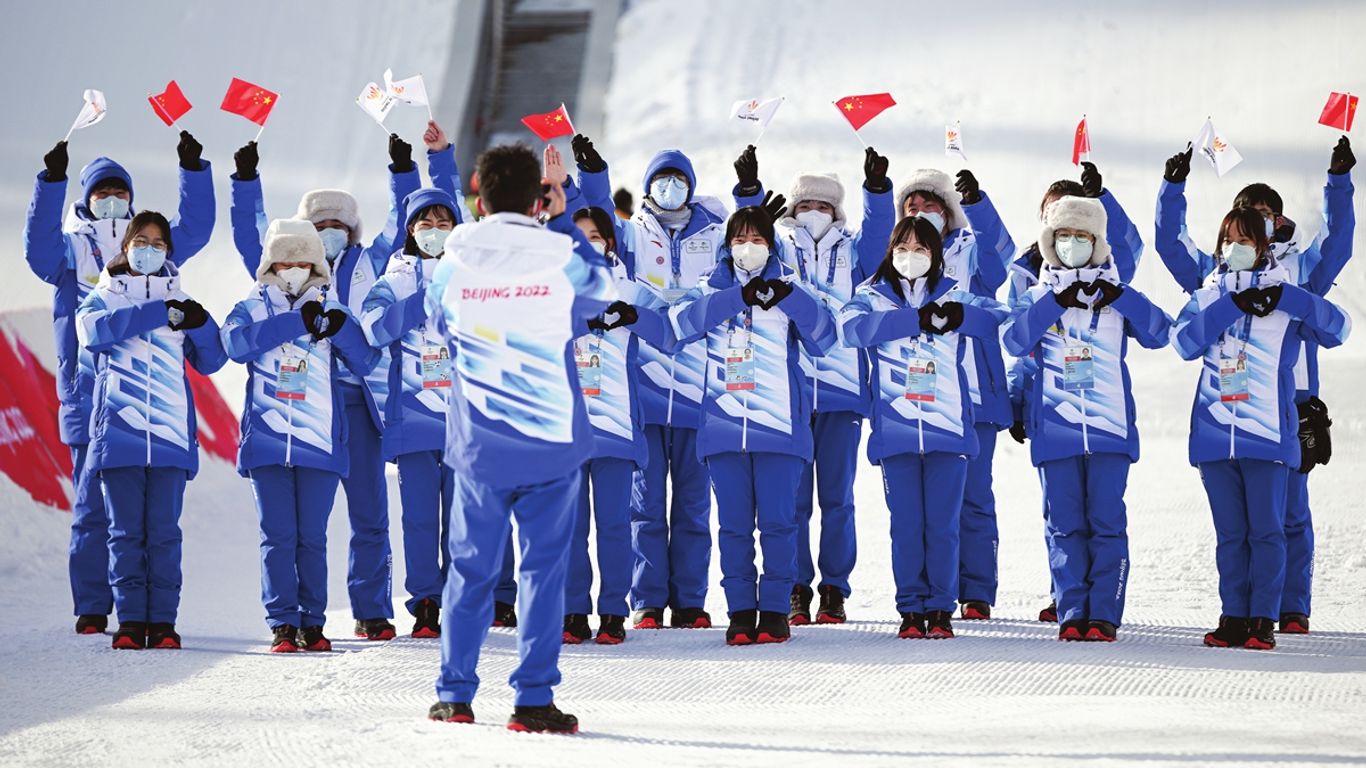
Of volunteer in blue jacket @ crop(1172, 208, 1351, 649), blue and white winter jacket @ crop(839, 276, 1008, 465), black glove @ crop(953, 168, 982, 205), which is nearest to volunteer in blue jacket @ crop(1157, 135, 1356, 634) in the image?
volunteer in blue jacket @ crop(1172, 208, 1351, 649)

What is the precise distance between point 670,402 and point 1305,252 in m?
2.35

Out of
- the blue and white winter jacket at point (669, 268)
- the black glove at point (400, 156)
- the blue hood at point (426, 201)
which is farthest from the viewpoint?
the black glove at point (400, 156)

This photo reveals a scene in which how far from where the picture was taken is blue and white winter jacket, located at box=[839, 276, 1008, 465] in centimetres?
617

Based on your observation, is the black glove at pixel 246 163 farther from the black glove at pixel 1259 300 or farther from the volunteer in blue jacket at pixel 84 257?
the black glove at pixel 1259 300

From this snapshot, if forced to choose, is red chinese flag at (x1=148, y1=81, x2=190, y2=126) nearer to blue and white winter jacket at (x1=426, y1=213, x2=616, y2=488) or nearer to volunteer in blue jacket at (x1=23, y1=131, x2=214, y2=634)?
volunteer in blue jacket at (x1=23, y1=131, x2=214, y2=634)

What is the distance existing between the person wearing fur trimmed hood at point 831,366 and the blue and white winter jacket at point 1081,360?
765mm

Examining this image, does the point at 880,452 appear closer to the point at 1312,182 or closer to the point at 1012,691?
the point at 1012,691

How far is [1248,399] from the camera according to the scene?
20.3ft

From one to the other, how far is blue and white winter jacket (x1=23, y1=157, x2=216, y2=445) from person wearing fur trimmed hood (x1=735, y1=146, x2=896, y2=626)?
2131mm

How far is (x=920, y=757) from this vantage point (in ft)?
12.9

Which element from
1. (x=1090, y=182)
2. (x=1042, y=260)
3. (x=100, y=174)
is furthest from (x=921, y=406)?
(x=100, y=174)

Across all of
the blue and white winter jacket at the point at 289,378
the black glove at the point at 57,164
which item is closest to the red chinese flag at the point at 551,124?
the blue and white winter jacket at the point at 289,378

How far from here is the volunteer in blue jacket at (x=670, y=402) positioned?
6621mm

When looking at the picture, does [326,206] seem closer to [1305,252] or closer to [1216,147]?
[1216,147]
